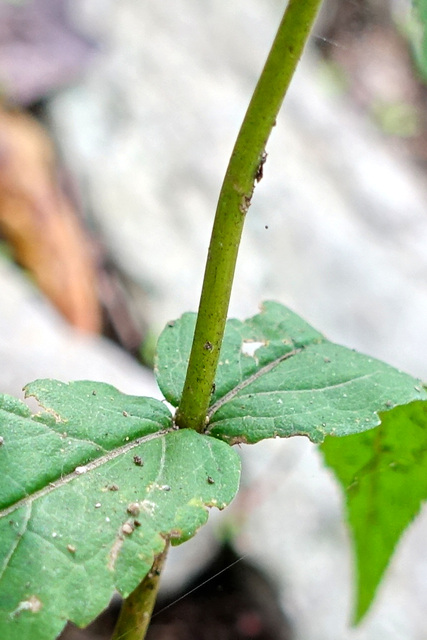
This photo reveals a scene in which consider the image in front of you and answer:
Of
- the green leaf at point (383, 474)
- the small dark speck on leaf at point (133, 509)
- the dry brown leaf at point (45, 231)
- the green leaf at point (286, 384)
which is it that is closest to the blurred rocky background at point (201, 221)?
the dry brown leaf at point (45, 231)

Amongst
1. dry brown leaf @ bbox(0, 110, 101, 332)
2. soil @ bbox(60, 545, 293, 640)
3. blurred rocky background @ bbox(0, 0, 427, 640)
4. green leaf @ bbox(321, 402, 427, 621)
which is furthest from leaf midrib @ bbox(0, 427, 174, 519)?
dry brown leaf @ bbox(0, 110, 101, 332)

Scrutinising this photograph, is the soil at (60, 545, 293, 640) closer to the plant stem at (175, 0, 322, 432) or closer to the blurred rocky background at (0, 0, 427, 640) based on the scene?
the blurred rocky background at (0, 0, 427, 640)

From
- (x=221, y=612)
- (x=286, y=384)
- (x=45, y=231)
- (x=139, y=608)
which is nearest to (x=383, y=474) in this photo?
(x=286, y=384)

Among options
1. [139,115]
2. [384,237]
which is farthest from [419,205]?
[139,115]

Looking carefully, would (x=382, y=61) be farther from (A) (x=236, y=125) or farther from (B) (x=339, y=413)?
(B) (x=339, y=413)

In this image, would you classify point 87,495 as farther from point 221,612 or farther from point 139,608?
point 221,612

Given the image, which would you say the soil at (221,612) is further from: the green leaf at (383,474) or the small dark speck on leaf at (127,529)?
the small dark speck on leaf at (127,529)
